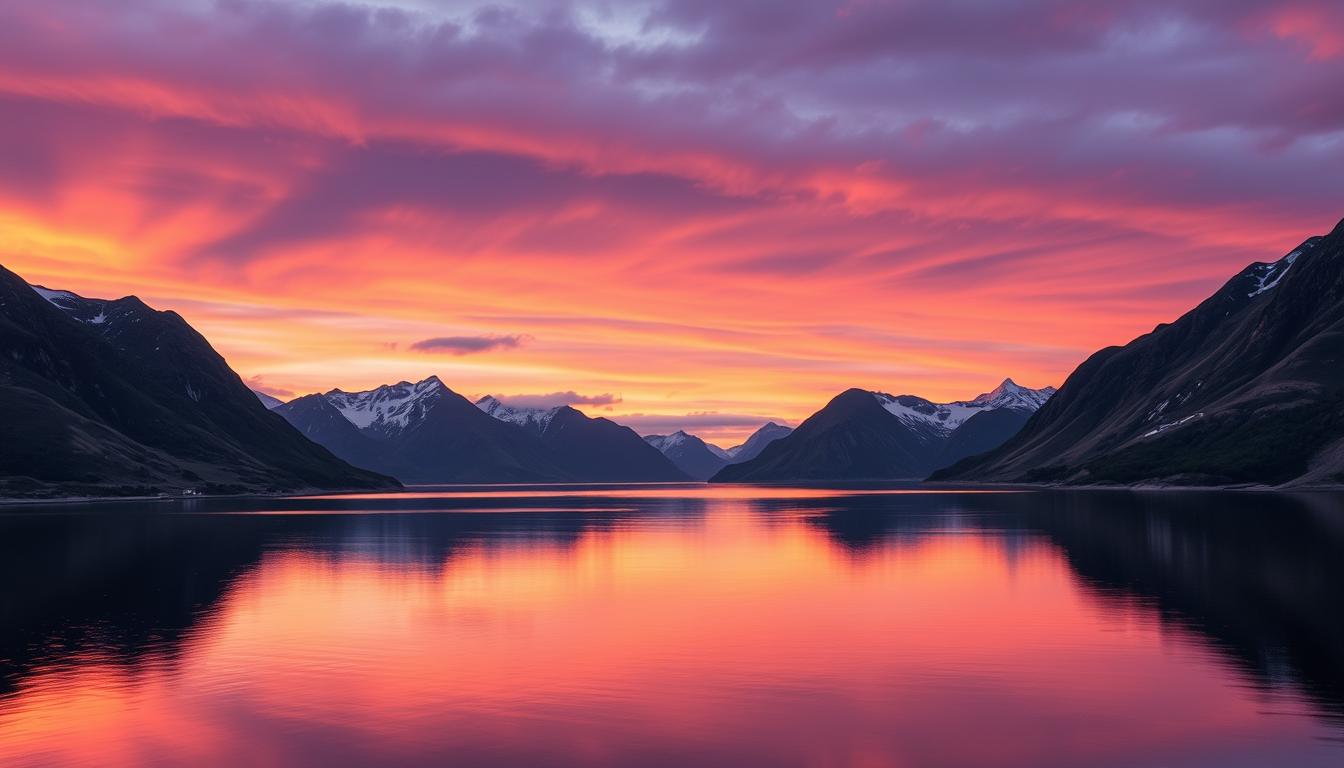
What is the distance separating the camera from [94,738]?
35281mm

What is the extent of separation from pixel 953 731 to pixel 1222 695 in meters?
11.7

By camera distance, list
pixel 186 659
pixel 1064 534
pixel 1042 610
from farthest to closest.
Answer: pixel 1064 534, pixel 1042 610, pixel 186 659

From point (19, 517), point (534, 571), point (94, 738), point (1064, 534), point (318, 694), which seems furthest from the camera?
point (19, 517)

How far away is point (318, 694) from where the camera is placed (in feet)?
140

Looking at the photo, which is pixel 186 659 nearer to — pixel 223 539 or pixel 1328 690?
pixel 1328 690

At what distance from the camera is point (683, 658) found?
50531mm

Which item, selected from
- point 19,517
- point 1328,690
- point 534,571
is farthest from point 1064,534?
point 19,517

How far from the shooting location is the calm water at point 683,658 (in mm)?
34500

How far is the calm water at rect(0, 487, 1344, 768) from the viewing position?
34500 mm

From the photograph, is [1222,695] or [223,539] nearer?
[1222,695]

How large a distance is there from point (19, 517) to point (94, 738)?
589 ft

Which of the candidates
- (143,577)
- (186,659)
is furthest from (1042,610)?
(143,577)

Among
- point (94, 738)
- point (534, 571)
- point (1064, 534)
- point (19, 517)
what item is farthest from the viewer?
point (19, 517)

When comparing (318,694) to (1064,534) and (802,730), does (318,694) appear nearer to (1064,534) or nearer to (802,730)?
(802,730)
